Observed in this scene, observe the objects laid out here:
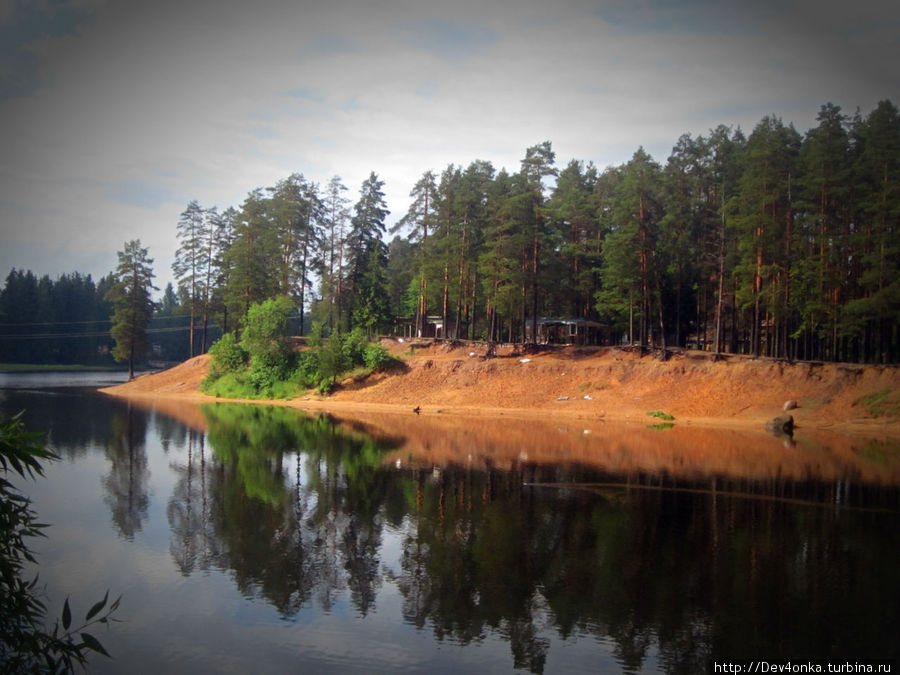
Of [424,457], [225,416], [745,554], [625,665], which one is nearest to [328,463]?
[424,457]

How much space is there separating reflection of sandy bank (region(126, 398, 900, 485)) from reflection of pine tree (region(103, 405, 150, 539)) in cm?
431

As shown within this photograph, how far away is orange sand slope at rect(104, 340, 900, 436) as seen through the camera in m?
38.5

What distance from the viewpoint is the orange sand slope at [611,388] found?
38531mm

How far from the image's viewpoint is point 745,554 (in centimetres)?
1431

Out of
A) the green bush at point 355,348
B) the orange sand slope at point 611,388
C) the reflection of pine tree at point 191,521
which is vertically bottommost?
the reflection of pine tree at point 191,521

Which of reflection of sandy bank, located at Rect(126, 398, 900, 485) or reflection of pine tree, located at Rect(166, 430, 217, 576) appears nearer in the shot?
reflection of pine tree, located at Rect(166, 430, 217, 576)

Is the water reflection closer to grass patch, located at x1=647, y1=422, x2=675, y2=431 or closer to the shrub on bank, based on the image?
grass patch, located at x1=647, y1=422, x2=675, y2=431

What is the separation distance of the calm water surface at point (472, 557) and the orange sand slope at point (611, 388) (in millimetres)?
12915

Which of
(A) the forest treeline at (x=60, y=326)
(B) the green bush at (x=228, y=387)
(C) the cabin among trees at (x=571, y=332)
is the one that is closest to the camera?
(B) the green bush at (x=228, y=387)

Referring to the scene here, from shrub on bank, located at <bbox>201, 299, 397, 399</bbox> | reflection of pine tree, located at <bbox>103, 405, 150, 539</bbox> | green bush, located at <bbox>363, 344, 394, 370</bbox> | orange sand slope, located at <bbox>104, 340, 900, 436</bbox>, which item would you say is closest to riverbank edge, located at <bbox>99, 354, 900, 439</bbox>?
orange sand slope, located at <bbox>104, 340, 900, 436</bbox>

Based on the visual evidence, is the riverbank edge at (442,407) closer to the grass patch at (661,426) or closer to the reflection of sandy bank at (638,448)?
the grass patch at (661,426)

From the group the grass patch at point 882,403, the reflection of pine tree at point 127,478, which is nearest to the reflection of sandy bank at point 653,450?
the grass patch at point 882,403

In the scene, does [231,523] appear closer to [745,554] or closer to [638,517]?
[638,517]

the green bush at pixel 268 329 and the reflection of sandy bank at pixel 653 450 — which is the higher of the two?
the green bush at pixel 268 329
